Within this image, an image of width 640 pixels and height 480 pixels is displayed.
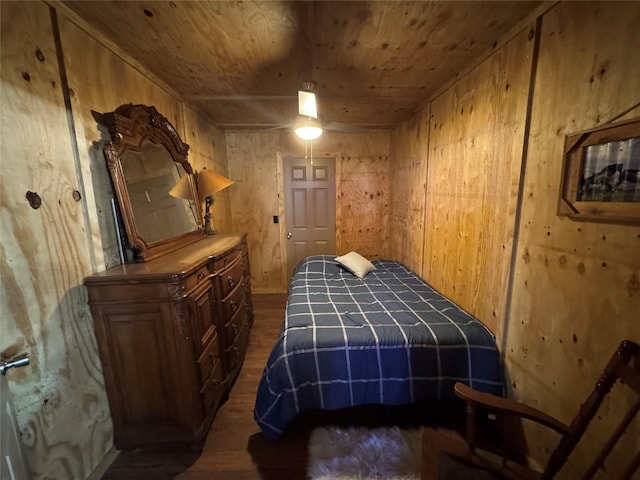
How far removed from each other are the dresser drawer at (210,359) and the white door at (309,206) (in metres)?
2.26

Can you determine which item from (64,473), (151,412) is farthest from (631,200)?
(64,473)

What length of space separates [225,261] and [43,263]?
3.25 ft

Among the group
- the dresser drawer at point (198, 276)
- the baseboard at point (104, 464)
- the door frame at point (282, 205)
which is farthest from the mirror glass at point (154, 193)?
the door frame at point (282, 205)

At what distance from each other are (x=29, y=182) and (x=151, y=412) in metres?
1.29

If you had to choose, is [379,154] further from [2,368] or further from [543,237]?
[2,368]

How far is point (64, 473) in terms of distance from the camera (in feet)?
3.90

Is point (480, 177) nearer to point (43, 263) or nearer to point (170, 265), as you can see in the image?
point (170, 265)

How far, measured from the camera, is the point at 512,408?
99 cm

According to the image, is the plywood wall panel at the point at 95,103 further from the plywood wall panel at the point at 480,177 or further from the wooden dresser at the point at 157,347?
the plywood wall panel at the point at 480,177

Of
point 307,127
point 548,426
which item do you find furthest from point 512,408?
point 307,127

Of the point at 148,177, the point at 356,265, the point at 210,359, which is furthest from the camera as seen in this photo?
the point at 356,265

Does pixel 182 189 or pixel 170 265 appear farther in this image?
pixel 182 189

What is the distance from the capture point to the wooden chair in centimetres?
83

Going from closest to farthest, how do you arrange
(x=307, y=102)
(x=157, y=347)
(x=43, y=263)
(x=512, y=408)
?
(x=512, y=408) < (x=43, y=263) < (x=157, y=347) < (x=307, y=102)
